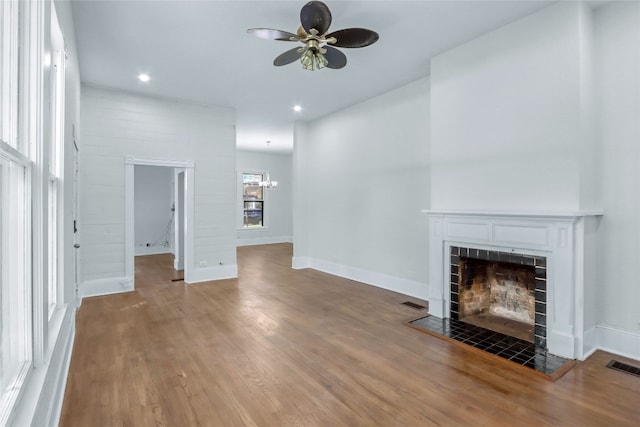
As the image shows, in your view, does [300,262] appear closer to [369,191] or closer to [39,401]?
[369,191]

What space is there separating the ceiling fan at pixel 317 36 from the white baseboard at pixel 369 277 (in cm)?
330

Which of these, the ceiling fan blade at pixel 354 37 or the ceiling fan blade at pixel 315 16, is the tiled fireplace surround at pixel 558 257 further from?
the ceiling fan blade at pixel 315 16

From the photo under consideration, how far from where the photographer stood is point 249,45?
3.72 m

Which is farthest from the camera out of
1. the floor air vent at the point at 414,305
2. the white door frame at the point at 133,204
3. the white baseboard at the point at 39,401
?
the white door frame at the point at 133,204

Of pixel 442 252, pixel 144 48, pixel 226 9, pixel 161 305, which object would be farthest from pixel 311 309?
pixel 144 48

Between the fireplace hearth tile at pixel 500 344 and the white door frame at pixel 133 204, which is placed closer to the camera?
the fireplace hearth tile at pixel 500 344

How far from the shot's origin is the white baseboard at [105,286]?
4820 mm

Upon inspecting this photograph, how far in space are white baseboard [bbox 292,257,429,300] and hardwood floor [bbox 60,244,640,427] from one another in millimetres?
663

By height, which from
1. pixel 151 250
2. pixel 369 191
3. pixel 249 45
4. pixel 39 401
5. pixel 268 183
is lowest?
pixel 151 250

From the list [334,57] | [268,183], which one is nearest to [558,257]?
[334,57]

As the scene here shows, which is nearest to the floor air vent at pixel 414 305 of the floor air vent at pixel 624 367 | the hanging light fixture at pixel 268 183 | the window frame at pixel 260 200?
the floor air vent at pixel 624 367

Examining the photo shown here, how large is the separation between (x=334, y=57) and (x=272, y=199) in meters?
8.33

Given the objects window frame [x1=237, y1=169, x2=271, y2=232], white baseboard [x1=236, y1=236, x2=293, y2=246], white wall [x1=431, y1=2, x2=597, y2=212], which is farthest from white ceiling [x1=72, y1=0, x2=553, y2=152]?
white baseboard [x1=236, y1=236, x2=293, y2=246]

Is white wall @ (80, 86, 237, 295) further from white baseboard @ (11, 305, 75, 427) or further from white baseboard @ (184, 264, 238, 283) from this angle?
white baseboard @ (11, 305, 75, 427)
